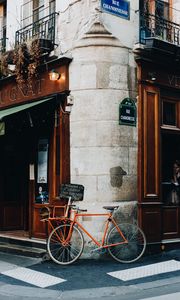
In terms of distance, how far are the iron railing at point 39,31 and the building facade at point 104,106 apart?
0.04 meters

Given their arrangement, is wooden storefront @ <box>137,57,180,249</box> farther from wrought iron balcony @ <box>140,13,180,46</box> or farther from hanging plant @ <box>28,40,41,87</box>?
hanging plant @ <box>28,40,41,87</box>

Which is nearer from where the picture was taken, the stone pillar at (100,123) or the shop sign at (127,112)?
the stone pillar at (100,123)

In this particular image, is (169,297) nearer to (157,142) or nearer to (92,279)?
(92,279)

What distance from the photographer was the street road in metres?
6.91

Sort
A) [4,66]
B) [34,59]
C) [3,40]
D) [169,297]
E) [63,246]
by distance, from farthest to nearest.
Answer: [3,40], [4,66], [34,59], [63,246], [169,297]

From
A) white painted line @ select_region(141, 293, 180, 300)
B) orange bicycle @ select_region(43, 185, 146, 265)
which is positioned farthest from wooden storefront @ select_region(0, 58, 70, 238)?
white painted line @ select_region(141, 293, 180, 300)

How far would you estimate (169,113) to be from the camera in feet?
35.5

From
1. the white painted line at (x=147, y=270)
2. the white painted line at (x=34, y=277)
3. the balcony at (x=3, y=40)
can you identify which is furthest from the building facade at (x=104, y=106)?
the white painted line at (x=34, y=277)

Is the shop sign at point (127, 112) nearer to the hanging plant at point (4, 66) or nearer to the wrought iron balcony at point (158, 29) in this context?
the wrought iron balcony at point (158, 29)

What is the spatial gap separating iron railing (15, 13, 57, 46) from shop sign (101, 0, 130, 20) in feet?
4.96

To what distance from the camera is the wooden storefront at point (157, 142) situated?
10.0 metres

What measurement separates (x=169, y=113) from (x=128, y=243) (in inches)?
133

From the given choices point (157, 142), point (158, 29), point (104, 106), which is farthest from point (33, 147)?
point (158, 29)

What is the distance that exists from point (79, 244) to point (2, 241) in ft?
9.43
